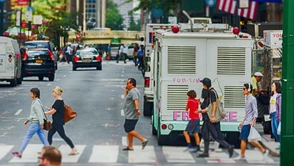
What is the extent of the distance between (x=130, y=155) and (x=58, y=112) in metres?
1.85

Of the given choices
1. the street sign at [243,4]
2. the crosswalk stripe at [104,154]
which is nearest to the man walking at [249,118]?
the crosswalk stripe at [104,154]

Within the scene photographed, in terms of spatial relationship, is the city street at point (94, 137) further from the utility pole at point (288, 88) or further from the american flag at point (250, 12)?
the american flag at point (250, 12)

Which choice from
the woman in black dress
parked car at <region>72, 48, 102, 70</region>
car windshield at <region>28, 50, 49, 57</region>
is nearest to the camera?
the woman in black dress

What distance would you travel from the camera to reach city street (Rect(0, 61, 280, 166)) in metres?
19.6

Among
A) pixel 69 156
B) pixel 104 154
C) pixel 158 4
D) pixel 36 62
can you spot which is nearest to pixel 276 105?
pixel 104 154

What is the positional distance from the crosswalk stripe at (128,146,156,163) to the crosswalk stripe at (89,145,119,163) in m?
0.36

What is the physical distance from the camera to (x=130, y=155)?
67.3 feet

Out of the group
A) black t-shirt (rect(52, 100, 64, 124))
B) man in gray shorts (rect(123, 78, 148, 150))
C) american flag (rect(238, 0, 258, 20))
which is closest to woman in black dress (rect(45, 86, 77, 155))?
black t-shirt (rect(52, 100, 64, 124))

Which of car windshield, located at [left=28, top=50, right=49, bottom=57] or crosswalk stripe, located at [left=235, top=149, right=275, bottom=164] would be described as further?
car windshield, located at [left=28, top=50, right=49, bottom=57]

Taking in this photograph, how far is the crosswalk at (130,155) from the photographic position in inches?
770

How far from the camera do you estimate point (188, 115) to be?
21859 millimetres

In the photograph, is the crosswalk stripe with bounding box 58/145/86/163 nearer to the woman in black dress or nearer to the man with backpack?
the woman in black dress

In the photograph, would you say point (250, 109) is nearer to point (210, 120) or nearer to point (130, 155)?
point (210, 120)

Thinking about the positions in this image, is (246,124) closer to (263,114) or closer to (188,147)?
(188,147)
